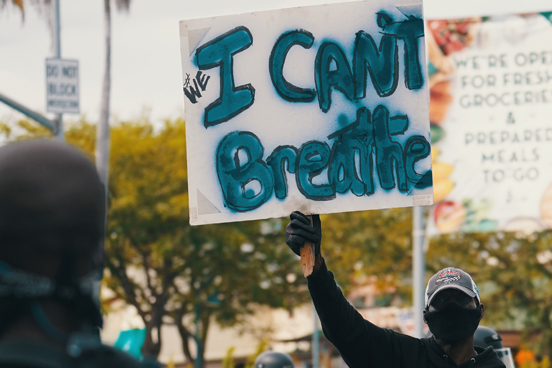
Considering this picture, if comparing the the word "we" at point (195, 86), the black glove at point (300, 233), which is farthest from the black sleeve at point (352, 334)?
the the word "we" at point (195, 86)

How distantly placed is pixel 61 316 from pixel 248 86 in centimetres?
232

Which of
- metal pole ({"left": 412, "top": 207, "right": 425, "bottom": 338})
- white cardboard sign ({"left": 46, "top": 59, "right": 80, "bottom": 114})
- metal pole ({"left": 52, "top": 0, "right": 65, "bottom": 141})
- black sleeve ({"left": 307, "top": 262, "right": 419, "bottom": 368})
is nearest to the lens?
black sleeve ({"left": 307, "top": 262, "right": 419, "bottom": 368})

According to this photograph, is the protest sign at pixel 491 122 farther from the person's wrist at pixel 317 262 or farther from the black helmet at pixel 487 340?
the person's wrist at pixel 317 262

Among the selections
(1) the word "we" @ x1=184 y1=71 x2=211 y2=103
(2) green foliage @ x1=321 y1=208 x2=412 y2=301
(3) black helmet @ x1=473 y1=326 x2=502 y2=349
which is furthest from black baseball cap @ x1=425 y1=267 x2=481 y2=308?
(2) green foliage @ x1=321 y1=208 x2=412 y2=301

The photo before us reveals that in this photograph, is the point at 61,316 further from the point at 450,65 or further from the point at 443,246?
the point at 443,246

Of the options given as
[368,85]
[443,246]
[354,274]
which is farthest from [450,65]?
[354,274]

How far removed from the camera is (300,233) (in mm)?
3123

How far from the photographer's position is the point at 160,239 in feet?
73.8

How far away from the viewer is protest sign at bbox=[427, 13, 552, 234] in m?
10.4

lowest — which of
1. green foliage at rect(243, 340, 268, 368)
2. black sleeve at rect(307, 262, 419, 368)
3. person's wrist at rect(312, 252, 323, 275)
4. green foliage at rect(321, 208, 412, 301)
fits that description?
green foliage at rect(243, 340, 268, 368)

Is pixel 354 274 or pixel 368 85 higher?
pixel 368 85

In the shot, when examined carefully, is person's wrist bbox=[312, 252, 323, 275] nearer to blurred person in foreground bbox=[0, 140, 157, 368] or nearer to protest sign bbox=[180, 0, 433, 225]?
protest sign bbox=[180, 0, 433, 225]

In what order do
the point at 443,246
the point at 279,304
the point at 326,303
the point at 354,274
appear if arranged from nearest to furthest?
the point at 326,303, the point at 443,246, the point at 279,304, the point at 354,274

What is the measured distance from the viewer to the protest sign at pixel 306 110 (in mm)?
3477
